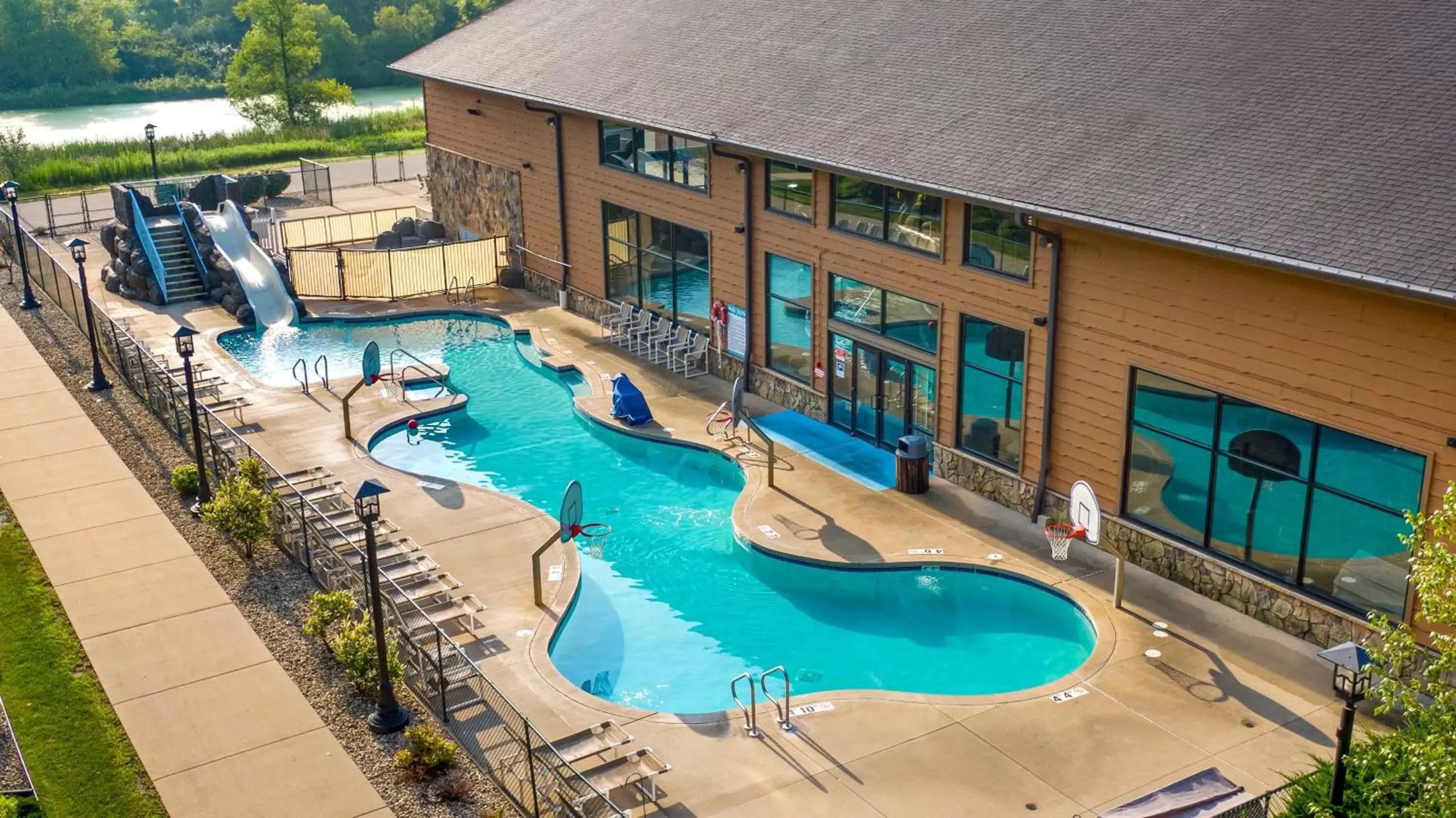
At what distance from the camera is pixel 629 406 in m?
25.7

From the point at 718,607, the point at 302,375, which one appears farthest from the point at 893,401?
the point at 302,375

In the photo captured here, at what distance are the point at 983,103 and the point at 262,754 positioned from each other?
14696mm

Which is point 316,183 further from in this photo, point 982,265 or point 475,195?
point 982,265

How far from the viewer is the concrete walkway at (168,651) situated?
1494 centimetres

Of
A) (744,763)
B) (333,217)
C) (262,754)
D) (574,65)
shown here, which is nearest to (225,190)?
(333,217)

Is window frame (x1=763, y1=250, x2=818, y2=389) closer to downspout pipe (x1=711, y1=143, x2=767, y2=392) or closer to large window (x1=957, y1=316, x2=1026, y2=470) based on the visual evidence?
downspout pipe (x1=711, y1=143, x2=767, y2=392)

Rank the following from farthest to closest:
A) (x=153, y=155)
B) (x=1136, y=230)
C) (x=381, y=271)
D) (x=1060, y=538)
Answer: (x=153, y=155) → (x=381, y=271) → (x=1060, y=538) → (x=1136, y=230)

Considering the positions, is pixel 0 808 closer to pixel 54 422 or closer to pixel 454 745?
pixel 454 745

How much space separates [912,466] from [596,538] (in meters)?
5.22

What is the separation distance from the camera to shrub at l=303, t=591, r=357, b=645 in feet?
57.8

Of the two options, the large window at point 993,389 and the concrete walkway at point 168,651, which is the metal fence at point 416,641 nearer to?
the concrete walkway at point 168,651

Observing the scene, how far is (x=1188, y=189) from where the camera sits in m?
18.1

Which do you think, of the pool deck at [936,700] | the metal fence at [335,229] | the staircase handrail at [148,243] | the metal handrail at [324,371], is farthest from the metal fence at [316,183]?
the pool deck at [936,700]

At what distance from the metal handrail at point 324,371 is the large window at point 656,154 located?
7.43 meters
